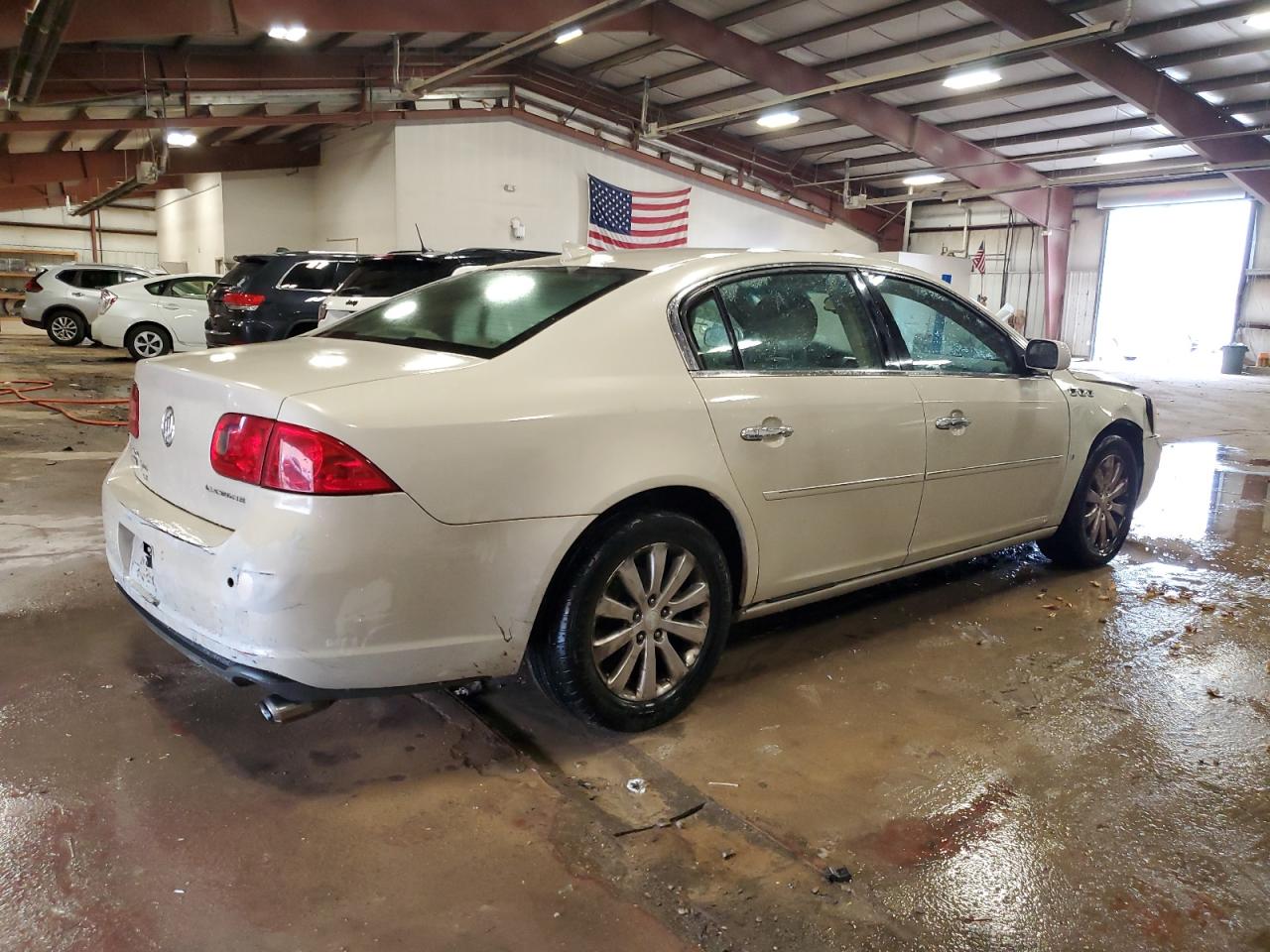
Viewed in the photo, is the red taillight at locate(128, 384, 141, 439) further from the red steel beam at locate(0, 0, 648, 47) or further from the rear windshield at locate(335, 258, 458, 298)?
the red steel beam at locate(0, 0, 648, 47)

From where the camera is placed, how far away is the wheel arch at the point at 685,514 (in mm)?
2477

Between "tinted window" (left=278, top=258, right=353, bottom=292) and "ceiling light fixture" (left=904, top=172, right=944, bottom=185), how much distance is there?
14.4 m

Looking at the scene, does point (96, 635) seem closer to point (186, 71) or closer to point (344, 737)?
point (344, 737)

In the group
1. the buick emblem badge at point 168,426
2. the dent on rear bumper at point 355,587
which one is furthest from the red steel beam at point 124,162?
the dent on rear bumper at point 355,587

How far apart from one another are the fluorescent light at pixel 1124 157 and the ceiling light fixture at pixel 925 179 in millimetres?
3196

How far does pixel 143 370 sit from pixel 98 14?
8729 mm

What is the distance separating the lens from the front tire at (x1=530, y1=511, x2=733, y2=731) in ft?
8.16

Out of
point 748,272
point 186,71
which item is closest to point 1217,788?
point 748,272

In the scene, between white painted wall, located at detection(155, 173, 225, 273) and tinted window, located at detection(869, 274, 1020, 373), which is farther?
white painted wall, located at detection(155, 173, 225, 273)

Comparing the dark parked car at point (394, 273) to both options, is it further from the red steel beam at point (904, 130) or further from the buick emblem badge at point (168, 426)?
the red steel beam at point (904, 130)

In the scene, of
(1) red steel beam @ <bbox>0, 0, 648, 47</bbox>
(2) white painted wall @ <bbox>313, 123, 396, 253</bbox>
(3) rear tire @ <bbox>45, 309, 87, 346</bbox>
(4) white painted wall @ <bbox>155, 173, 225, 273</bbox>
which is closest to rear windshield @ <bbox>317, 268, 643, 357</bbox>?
(1) red steel beam @ <bbox>0, 0, 648, 47</bbox>

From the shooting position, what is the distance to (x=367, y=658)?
220 centimetres

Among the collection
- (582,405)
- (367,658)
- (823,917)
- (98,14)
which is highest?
(98,14)

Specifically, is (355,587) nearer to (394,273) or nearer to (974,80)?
(394,273)
